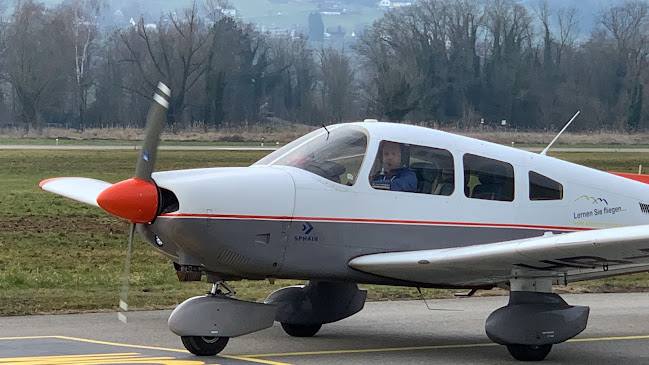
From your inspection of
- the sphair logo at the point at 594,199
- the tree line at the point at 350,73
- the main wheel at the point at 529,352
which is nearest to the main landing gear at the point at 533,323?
the main wheel at the point at 529,352

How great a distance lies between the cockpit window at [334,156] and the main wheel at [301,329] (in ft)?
6.35

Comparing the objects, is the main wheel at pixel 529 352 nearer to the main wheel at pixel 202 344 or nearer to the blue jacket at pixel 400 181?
the blue jacket at pixel 400 181

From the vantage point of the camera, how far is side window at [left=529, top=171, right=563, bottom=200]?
35.7 ft

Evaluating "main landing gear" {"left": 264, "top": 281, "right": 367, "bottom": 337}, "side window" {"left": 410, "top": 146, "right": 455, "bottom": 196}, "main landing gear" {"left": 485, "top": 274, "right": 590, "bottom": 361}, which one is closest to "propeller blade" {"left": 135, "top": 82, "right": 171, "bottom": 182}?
"side window" {"left": 410, "top": 146, "right": 455, "bottom": 196}

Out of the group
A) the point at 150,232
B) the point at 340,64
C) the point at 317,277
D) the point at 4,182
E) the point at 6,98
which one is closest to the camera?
the point at 150,232

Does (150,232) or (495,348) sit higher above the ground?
(150,232)

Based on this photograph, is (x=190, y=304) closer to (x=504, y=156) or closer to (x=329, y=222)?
(x=329, y=222)

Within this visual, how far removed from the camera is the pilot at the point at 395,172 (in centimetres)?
1018

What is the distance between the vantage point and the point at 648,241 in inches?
342

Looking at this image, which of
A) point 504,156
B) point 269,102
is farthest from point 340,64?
point 504,156

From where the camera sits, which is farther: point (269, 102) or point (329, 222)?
point (269, 102)

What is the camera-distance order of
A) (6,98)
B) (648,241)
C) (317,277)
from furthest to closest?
(6,98), (317,277), (648,241)

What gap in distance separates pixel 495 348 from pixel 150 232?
12.2 ft

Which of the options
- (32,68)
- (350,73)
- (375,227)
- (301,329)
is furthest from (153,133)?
(32,68)
